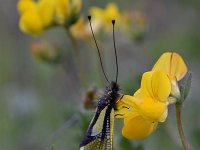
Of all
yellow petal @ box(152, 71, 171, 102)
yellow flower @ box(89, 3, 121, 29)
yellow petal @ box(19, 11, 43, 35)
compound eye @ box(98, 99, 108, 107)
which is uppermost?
yellow flower @ box(89, 3, 121, 29)

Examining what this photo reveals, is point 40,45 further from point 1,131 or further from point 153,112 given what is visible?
point 153,112

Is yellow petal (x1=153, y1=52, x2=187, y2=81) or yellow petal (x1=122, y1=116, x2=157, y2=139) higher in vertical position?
yellow petal (x1=153, y1=52, x2=187, y2=81)

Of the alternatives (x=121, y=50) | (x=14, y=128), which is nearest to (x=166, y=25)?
(x=121, y=50)

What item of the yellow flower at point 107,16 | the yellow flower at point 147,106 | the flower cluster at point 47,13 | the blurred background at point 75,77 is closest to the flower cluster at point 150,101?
the yellow flower at point 147,106

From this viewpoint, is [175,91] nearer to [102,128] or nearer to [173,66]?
[173,66]

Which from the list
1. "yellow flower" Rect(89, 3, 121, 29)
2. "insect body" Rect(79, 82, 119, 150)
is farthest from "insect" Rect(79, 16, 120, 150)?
"yellow flower" Rect(89, 3, 121, 29)

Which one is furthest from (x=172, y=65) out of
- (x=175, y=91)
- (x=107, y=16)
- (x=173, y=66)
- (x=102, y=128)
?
(x=107, y=16)

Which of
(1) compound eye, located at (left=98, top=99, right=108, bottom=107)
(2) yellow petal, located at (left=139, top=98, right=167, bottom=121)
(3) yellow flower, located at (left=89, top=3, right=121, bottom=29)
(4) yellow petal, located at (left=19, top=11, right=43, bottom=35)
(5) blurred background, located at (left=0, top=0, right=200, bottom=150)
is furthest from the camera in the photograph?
(3) yellow flower, located at (left=89, top=3, right=121, bottom=29)

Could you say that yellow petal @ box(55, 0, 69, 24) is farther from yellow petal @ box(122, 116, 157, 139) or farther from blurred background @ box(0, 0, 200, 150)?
yellow petal @ box(122, 116, 157, 139)
